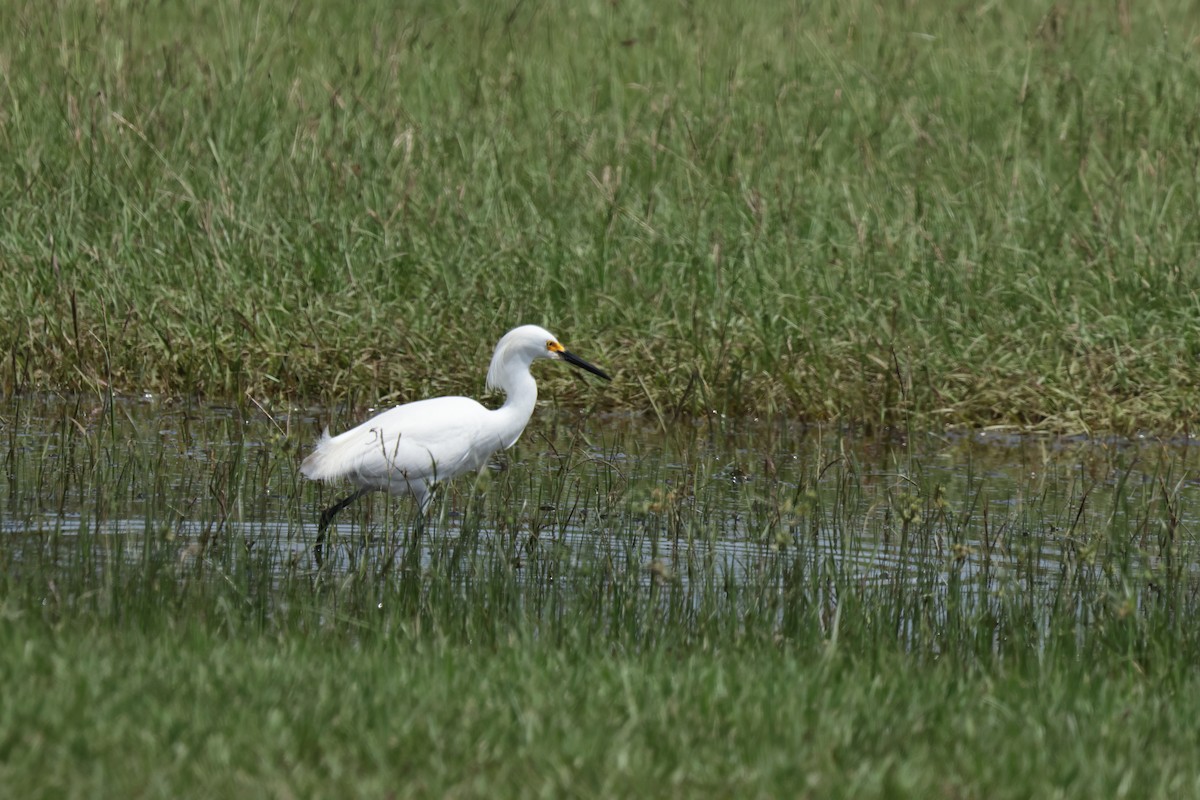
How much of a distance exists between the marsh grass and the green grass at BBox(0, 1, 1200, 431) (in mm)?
1662

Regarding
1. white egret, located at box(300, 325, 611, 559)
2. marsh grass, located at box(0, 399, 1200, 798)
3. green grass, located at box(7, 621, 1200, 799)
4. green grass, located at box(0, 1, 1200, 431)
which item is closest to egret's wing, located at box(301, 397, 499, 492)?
white egret, located at box(300, 325, 611, 559)

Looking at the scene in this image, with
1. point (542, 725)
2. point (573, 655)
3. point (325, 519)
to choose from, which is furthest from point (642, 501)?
point (542, 725)

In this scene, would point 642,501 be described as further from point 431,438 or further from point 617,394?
point 617,394

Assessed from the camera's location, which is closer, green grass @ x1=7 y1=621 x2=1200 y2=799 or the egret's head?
green grass @ x1=7 y1=621 x2=1200 y2=799

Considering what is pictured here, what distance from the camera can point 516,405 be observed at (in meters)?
7.12

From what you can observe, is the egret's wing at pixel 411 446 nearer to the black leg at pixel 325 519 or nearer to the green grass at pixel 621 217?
the black leg at pixel 325 519

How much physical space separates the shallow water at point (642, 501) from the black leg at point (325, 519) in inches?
1.9

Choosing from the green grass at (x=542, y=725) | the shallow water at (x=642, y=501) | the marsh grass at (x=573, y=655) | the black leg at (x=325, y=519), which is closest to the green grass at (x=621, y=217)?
the shallow water at (x=642, y=501)

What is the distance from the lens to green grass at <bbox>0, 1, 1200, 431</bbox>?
346 inches

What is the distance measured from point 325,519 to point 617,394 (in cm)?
262

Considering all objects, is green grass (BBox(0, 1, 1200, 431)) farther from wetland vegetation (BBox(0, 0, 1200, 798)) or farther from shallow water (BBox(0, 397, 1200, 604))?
shallow water (BBox(0, 397, 1200, 604))

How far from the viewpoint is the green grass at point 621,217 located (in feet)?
28.9

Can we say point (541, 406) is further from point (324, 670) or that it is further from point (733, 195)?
point (324, 670)

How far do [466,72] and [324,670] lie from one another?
347 inches
